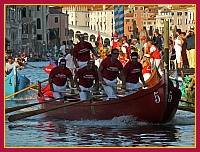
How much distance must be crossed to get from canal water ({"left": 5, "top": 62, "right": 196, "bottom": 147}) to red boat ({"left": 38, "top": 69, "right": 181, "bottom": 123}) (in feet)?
0.42

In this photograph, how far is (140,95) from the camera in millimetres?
14672

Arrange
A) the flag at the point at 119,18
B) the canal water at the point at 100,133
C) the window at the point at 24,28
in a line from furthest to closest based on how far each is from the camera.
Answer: the window at the point at 24,28 → the flag at the point at 119,18 → the canal water at the point at 100,133

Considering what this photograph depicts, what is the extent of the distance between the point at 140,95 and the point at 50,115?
2850 millimetres

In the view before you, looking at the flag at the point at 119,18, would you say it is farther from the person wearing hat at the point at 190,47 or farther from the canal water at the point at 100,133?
the canal water at the point at 100,133

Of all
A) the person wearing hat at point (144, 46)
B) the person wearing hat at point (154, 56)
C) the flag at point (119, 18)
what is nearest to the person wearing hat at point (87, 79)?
the person wearing hat at point (154, 56)

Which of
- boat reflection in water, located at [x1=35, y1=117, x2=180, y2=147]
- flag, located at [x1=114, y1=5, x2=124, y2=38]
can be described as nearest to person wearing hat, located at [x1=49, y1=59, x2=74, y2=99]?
boat reflection in water, located at [x1=35, y1=117, x2=180, y2=147]

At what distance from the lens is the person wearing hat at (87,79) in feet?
51.2

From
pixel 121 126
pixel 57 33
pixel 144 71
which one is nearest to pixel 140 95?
pixel 121 126

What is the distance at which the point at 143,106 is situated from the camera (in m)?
14.8

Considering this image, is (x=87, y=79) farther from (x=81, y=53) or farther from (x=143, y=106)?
(x=143, y=106)

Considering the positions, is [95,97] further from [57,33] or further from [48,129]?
[57,33]

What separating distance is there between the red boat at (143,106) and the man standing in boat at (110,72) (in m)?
0.37

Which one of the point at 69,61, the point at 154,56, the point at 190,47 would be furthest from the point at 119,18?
the point at 69,61

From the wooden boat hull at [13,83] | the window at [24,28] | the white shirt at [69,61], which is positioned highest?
the window at [24,28]
